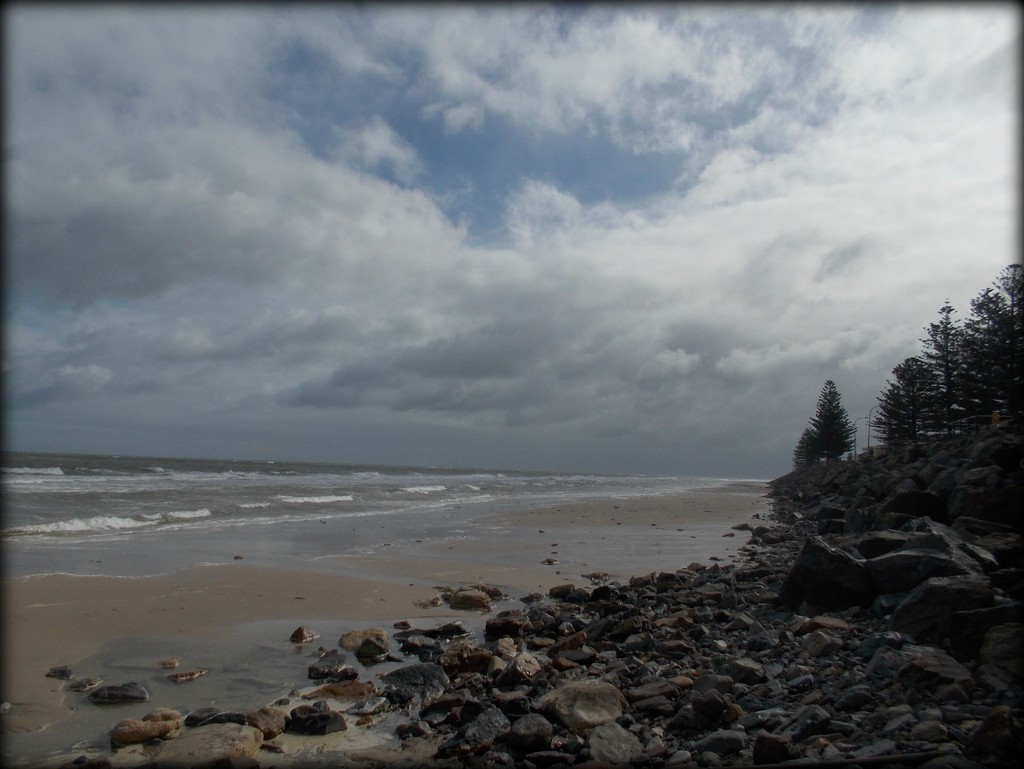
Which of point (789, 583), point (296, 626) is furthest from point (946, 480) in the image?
point (296, 626)

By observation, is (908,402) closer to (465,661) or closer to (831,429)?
(831,429)

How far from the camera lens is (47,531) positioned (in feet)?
52.5

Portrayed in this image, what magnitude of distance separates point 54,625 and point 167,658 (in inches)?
90.7

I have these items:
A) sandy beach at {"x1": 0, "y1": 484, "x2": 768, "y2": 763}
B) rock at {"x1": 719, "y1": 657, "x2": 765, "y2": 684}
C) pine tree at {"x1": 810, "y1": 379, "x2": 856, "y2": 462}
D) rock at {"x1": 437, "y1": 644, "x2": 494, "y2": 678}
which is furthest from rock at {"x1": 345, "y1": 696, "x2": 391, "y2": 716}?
pine tree at {"x1": 810, "y1": 379, "x2": 856, "y2": 462}

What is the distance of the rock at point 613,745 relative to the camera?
4406mm

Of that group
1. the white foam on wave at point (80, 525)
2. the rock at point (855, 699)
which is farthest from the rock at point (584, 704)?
the white foam on wave at point (80, 525)

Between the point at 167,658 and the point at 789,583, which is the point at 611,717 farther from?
the point at 167,658

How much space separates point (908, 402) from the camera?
2146 inches

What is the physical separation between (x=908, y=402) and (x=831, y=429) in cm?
2383

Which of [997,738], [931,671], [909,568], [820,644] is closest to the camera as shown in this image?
[997,738]

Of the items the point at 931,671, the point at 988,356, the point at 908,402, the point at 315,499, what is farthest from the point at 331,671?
the point at 908,402

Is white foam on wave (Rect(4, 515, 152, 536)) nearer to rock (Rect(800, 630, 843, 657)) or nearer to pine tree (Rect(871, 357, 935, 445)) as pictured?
rock (Rect(800, 630, 843, 657))

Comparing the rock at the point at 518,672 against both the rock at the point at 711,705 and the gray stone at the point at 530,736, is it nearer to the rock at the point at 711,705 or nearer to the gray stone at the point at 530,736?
the gray stone at the point at 530,736

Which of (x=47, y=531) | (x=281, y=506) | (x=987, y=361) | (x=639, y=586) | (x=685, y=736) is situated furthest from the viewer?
(x=987, y=361)
